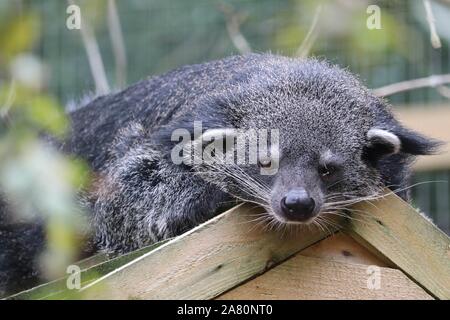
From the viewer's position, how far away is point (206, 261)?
4199mm

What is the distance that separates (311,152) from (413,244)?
772 millimetres

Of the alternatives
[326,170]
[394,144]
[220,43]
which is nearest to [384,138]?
[394,144]

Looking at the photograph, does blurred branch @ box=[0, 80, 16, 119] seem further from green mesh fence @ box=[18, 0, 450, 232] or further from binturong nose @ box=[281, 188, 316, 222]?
green mesh fence @ box=[18, 0, 450, 232]

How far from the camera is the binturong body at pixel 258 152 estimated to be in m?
4.84

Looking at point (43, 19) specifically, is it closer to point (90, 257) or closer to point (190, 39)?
point (190, 39)

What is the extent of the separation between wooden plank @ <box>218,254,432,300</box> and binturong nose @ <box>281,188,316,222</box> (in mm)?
225

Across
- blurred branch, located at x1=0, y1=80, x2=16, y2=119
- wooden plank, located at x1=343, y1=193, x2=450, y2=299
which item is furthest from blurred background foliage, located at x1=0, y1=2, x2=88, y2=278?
wooden plank, located at x1=343, y1=193, x2=450, y2=299

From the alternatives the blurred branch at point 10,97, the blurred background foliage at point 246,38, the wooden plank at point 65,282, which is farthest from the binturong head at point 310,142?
the blurred background foliage at point 246,38

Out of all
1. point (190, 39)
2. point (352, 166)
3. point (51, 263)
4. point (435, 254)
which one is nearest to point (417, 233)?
point (435, 254)

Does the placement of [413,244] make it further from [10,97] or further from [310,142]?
[10,97]

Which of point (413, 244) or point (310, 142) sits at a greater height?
point (310, 142)

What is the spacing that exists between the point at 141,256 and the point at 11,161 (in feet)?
2.28

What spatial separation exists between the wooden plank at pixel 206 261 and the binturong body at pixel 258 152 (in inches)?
6.0

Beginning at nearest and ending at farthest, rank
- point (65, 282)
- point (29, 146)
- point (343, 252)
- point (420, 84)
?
1. point (29, 146)
2. point (65, 282)
3. point (343, 252)
4. point (420, 84)
